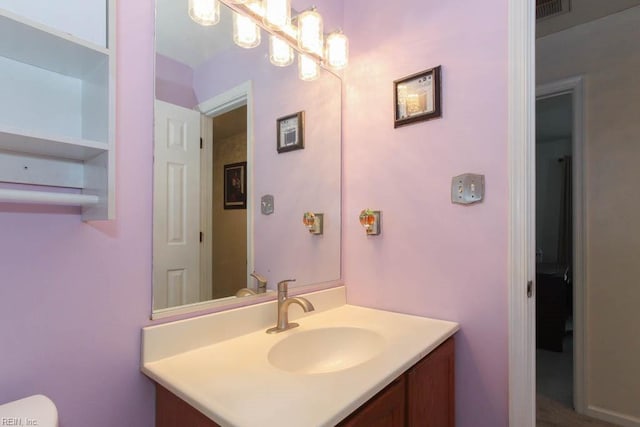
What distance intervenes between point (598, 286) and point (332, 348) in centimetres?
175

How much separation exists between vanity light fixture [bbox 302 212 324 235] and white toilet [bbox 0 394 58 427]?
1040 mm

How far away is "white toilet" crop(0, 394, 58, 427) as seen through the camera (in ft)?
2.05

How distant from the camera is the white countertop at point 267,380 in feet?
2.16

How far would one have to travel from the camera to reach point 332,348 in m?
1.25

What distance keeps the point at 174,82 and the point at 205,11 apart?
11.2 inches

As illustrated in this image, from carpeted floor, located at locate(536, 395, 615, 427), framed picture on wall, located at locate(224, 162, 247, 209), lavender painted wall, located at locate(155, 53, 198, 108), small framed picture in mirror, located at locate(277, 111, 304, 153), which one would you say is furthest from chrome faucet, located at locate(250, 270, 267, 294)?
carpeted floor, located at locate(536, 395, 615, 427)

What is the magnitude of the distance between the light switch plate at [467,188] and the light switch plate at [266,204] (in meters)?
0.73

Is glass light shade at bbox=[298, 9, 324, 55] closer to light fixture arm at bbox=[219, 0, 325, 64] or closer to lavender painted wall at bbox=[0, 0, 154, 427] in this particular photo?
light fixture arm at bbox=[219, 0, 325, 64]

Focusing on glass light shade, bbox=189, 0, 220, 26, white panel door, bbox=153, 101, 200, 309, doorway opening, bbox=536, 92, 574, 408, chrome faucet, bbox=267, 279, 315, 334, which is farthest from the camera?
doorway opening, bbox=536, 92, 574, 408

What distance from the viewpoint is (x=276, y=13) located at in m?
1.23

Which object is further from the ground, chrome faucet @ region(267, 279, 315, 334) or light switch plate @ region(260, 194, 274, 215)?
light switch plate @ region(260, 194, 274, 215)

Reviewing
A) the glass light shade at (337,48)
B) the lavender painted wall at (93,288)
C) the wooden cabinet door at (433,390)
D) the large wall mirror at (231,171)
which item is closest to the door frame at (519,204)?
the wooden cabinet door at (433,390)

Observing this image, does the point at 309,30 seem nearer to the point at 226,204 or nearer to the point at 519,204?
the point at 226,204

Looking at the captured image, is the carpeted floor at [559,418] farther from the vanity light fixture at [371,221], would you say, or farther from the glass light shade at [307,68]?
the glass light shade at [307,68]
